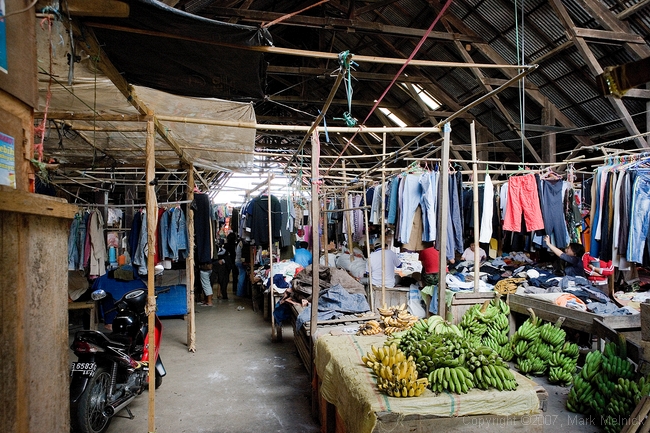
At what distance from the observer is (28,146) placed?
1.56 m

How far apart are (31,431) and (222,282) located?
10.7m

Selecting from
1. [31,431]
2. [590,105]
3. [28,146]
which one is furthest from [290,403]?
[590,105]

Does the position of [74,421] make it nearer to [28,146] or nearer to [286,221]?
[28,146]

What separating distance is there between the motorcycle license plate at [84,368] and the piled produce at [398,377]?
290 cm

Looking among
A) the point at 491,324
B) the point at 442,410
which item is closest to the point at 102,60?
the point at 442,410

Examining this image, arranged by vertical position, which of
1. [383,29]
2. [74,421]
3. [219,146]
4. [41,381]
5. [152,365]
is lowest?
[74,421]

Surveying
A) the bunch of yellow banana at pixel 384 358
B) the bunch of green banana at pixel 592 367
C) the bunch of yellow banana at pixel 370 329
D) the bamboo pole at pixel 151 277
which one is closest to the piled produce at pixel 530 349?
the bunch of green banana at pixel 592 367

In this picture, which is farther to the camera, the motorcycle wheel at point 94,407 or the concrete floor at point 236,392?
the concrete floor at point 236,392

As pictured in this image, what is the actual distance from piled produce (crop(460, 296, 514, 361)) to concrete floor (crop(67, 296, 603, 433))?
0.78 metres

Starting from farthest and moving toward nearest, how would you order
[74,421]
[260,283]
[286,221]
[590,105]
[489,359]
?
[260,283] < [286,221] < [590,105] < [74,421] < [489,359]

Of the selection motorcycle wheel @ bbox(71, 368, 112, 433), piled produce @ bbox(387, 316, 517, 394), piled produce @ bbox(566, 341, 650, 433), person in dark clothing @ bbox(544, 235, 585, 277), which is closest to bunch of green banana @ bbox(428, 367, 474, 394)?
piled produce @ bbox(387, 316, 517, 394)

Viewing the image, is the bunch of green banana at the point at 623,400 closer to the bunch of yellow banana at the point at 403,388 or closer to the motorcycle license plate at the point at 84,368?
the bunch of yellow banana at the point at 403,388

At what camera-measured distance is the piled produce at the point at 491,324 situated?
19.1ft

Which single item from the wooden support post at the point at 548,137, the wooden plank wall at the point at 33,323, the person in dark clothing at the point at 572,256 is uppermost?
the wooden support post at the point at 548,137
